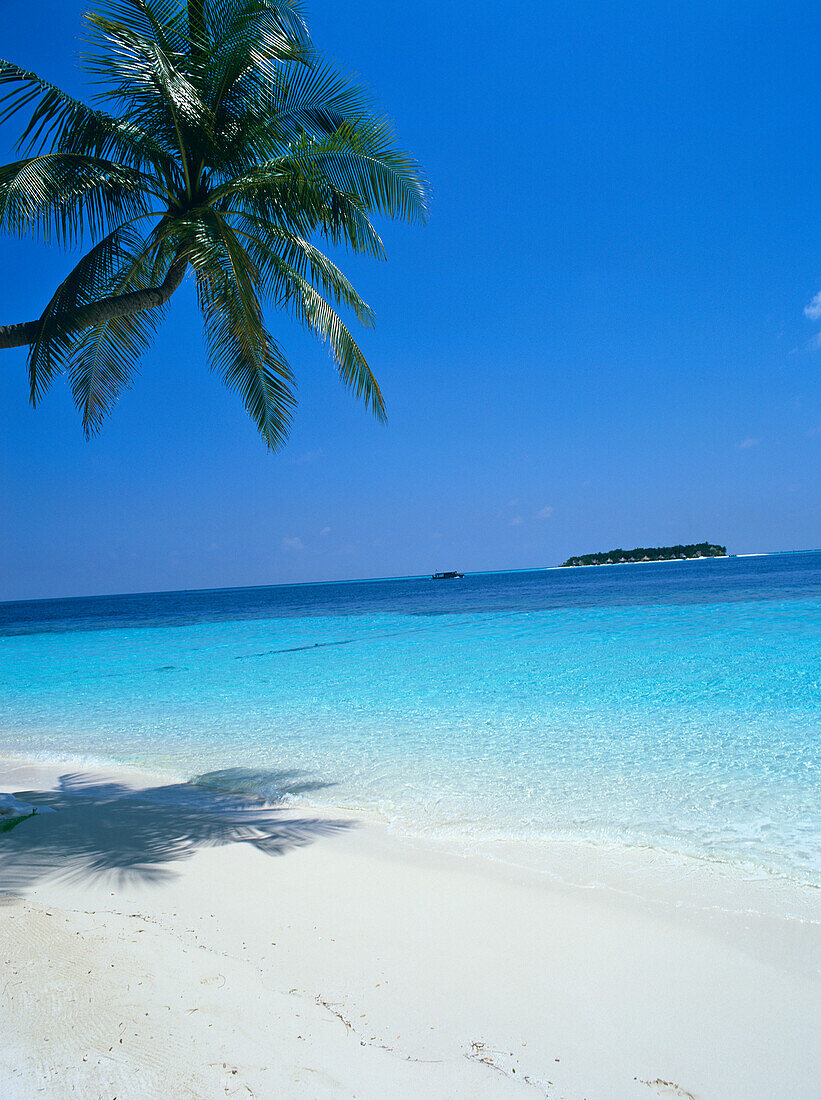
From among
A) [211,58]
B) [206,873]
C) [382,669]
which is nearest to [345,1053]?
[206,873]

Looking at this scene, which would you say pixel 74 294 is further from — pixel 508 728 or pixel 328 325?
pixel 508 728

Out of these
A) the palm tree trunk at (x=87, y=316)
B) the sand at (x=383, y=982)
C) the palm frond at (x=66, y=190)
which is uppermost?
the palm frond at (x=66, y=190)

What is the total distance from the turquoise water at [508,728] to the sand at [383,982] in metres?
1.02

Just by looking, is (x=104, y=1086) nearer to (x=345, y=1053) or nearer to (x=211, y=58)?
(x=345, y=1053)

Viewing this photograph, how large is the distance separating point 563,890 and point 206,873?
2117 mm

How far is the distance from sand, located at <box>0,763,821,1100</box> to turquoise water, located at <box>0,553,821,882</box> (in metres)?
1.02

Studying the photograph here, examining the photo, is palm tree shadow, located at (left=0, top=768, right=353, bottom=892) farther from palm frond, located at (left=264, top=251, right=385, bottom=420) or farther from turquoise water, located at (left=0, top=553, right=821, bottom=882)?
palm frond, located at (left=264, top=251, right=385, bottom=420)

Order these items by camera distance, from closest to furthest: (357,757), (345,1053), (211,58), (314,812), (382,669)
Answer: (345,1053), (314,812), (211,58), (357,757), (382,669)

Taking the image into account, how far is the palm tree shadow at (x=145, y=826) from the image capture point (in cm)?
372

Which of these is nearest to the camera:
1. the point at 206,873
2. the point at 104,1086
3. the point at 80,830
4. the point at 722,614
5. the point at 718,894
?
the point at 104,1086

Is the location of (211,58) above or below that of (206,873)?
above

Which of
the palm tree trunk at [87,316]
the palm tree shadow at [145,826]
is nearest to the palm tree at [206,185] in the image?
the palm tree trunk at [87,316]

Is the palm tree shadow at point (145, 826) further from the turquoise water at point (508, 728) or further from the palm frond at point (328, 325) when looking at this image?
the palm frond at point (328, 325)

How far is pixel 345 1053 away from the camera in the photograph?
207 centimetres
